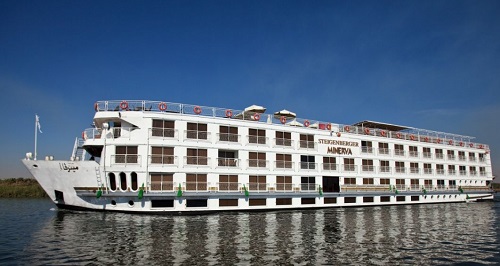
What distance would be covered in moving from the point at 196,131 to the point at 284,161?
973 centimetres

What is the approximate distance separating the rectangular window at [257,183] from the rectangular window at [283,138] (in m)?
4.11

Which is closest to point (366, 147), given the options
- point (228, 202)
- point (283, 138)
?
point (283, 138)

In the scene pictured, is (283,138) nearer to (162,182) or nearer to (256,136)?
(256,136)

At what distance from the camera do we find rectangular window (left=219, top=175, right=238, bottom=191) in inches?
1233

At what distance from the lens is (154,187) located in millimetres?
28469

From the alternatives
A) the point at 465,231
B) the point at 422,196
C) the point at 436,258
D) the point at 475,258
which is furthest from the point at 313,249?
the point at 422,196

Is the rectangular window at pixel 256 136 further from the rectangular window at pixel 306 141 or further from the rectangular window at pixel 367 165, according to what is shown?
the rectangular window at pixel 367 165

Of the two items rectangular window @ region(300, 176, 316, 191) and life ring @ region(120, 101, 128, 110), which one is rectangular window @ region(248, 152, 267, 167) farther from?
life ring @ region(120, 101, 128, 110)

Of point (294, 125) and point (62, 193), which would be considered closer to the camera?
point (62, 193)

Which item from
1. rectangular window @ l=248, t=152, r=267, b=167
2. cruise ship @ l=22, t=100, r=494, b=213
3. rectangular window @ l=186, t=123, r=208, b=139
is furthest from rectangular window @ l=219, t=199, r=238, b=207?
rectangular window @ l=186, t=123, r=208, b=139

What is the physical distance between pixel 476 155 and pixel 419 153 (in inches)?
599

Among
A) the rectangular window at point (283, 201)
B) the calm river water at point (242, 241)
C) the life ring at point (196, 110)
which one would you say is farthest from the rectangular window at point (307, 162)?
the life ring at point (196, 110)

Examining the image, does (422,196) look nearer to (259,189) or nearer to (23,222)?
(259,189)

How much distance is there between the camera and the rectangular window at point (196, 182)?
29.9 m
